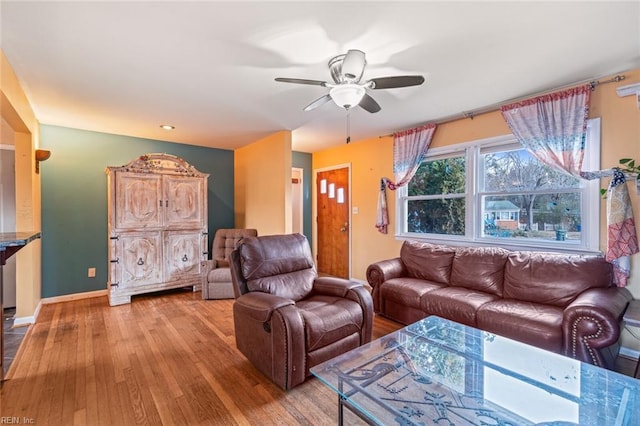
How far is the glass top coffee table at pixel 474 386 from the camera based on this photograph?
4.16 ft

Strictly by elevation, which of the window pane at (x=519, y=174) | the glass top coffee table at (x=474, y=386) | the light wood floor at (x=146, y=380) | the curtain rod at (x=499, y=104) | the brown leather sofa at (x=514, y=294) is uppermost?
the curtain rod at (x=499, y=104)

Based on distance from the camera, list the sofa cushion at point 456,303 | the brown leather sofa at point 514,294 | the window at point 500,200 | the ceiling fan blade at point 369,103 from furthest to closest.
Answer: the window at point 500,200 < the sofa cushion at point 456,303 < the ceiling fan blade at point 369,103 < the brown leather sofa at point 514,294

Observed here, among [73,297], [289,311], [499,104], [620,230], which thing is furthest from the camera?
[73,297]

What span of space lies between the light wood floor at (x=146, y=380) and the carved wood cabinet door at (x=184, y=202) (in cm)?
149

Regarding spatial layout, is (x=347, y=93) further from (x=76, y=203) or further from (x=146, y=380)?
(x=76, y=203)

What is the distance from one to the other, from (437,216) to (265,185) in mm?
2568

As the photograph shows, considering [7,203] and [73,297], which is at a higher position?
[7,203]

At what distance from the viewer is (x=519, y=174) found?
307cm

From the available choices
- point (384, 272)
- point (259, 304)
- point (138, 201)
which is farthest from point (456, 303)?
point (138, 201)

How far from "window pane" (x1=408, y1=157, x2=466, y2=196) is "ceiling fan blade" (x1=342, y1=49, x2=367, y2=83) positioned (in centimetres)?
230

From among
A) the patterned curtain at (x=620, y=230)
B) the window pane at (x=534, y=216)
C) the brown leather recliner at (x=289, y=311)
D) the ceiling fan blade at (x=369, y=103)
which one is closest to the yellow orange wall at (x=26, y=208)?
the brown leather recliner at (x=289, y=311)

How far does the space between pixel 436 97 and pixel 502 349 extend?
7.60ft

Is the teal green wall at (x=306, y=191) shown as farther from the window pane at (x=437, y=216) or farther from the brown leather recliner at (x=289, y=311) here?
the brown leather recliner at (x=289, y=311)

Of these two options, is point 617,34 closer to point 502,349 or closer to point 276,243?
point 502,349
